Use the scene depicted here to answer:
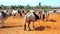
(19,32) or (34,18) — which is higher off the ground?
(34,18)

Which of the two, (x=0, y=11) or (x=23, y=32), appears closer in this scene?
(x=23, y=32)

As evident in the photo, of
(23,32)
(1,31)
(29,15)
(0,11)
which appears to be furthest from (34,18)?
(0,11)

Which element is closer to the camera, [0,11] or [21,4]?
[21,4]

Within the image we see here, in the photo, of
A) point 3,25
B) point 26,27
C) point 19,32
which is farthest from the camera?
point 3,25

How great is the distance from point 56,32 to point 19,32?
0.61m

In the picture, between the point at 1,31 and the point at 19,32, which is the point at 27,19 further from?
the point at 1,31

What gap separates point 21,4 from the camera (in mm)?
3318

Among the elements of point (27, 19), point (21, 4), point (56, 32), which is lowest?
point (56, 32)

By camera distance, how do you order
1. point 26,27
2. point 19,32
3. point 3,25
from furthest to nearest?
1. point 3,25
2. point 26,27
3. point 19,32

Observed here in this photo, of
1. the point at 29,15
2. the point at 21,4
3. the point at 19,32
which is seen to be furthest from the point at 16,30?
the point at 21,4

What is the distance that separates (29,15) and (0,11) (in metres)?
0.77

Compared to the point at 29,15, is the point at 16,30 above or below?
below

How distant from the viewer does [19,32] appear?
2928mm

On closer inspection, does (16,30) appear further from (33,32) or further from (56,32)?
(56,32)
